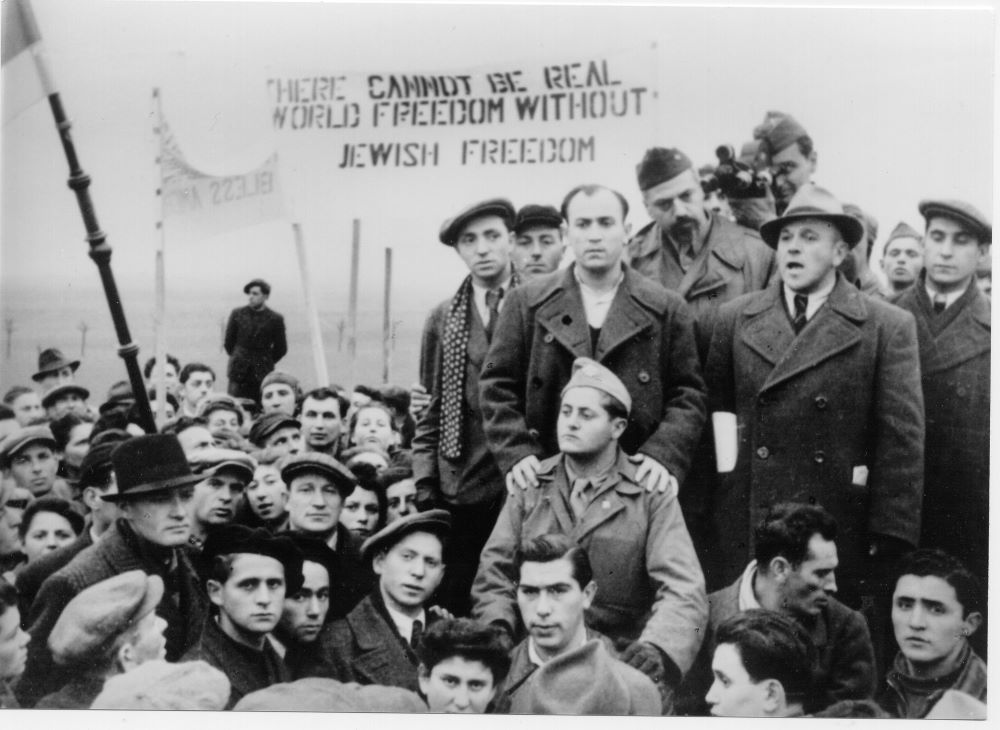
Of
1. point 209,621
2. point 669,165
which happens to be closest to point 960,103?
point 669,165

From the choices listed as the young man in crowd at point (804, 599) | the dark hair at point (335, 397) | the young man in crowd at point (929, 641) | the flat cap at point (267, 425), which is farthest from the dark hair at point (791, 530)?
the flat cap at point (267, 425)

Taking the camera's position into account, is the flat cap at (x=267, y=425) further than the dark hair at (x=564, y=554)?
Yes

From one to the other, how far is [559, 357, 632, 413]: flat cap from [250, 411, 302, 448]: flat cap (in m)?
1.48

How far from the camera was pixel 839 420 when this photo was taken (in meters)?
6.32

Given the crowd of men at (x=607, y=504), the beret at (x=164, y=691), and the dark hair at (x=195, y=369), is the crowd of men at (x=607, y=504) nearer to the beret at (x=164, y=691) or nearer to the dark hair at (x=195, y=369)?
the beret at (x=164, y=691)

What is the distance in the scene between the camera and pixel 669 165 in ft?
21.3

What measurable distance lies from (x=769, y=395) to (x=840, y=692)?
1.54 metres

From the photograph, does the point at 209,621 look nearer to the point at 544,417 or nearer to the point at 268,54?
the point at 544,417

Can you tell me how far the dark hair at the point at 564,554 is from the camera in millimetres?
6270

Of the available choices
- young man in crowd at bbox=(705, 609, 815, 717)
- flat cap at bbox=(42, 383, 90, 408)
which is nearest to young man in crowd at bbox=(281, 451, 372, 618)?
flat cap at bbox=(42, 383, 90, 408)

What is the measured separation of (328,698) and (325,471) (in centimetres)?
114

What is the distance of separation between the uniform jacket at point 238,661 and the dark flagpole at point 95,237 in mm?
1135

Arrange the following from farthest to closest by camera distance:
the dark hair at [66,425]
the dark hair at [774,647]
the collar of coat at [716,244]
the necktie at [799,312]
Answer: the dark hair at [66,425] → the collar of coat at [716,244] → the necktie at [799,312] → the dark hair at [774,647]

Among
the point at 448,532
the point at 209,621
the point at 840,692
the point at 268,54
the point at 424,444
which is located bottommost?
the point at 840,692
